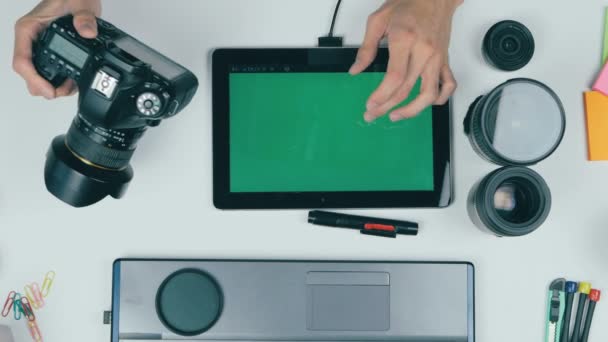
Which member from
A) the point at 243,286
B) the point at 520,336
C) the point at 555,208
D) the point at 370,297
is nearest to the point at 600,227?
the point at 555,208

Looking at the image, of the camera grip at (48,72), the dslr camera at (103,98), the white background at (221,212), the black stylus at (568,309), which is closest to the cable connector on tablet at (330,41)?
the white background at (221,212)

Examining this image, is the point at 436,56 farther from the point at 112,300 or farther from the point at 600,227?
the point at 112,300

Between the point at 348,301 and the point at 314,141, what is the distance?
0.22m

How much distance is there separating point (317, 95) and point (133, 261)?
0.34 m

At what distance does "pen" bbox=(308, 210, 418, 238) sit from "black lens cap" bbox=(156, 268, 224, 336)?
168 millimetres

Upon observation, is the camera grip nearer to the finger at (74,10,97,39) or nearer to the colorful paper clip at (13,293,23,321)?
the finger at (74,10,97,39)

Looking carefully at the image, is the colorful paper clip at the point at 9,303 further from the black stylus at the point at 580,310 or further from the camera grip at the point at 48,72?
the black stylus at the point at 580,310

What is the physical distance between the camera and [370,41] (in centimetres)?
77

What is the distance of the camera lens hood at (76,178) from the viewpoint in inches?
28.2

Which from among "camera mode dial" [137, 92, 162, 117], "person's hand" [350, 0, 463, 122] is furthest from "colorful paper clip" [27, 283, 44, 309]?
"person's hand" [350, 0, 463, 122]

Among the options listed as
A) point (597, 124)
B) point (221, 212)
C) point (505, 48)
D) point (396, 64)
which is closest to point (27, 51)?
point (221, 212)

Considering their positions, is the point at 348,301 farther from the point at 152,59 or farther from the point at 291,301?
the point at 152,59

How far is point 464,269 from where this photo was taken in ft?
2.75

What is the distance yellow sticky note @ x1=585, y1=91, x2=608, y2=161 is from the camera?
0.85m
